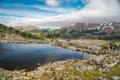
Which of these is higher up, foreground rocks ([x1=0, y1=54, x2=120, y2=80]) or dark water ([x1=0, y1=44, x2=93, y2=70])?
foreground rocks ([x1=0, y1=54, x2=120, y2=80])

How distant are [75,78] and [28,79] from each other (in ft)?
33.8

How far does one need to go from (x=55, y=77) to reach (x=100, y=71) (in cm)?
1306

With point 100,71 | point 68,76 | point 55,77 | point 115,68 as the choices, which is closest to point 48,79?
point 55,77

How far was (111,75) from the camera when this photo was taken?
165 ft

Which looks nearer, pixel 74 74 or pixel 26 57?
pixel 74 74

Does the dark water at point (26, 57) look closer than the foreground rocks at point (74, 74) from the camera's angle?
No

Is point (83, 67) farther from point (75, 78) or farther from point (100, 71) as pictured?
point (75, 78)

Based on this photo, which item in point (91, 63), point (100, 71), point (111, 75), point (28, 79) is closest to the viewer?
point (28, 79)

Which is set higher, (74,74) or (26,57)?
(74,74)

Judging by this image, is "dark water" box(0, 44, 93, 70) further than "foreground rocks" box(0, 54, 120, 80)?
Yes

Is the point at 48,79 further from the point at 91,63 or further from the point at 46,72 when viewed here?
the point at 91,63

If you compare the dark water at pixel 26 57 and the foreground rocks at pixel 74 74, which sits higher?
the foreground rocks at pixel 74 74

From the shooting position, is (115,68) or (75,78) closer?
(75,78)

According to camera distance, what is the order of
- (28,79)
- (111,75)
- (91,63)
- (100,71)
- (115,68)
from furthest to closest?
(91,63)
(115,68)
(100,71)
(111,75)
(28,79)
